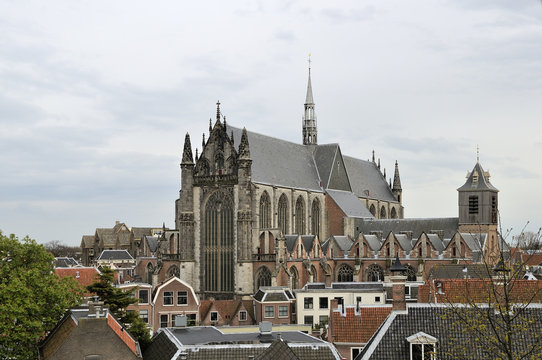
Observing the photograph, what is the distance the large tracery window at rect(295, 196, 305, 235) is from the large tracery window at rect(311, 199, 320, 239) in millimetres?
2339

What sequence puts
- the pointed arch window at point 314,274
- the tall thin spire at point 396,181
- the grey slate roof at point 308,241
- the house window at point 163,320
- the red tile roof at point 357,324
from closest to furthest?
the red tile roof at point 357,324 → the house window at point 163,320 → the pointed arch window at point 314,274 → the grey slate roof at point 308,241 → the tall thin spire at point 396,181

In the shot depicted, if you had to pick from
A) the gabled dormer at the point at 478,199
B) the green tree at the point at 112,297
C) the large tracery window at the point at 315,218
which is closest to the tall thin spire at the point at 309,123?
the large tracery window at the point at 315,218

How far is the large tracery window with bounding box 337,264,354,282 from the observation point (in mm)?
86812

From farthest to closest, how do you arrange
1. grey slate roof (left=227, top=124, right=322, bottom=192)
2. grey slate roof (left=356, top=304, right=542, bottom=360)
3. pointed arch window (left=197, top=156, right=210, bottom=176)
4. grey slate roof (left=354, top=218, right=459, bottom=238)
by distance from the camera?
grey slate roof (left=354, top=218, right=459, bottom=238) < grey slate roof (left=227, top=124, right=322, bottom=192) < pointed arch window (left=197, top=156, right=210, bottom=176) < grey slate roof (left=356, top=304, right=542, bottom=360)

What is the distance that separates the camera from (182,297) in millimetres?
63312

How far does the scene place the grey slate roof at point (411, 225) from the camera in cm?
9206

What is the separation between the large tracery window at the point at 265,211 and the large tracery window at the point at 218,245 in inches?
136

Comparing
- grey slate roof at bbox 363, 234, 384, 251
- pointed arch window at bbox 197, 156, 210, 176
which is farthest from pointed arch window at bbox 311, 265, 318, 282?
pointed arch window at bbox 197, 156, 210, 176

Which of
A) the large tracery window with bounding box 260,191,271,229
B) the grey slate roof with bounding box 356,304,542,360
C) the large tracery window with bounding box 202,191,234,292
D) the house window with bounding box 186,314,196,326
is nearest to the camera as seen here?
the grey slate roof with bounding box 356,304,542,360

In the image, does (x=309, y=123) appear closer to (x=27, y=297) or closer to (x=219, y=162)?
(x=219, y=162)

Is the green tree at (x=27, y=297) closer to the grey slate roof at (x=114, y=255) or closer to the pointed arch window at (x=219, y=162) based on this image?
the pointed arch window at (x=219, y=162)

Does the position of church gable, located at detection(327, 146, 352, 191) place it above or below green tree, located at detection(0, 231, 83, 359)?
above

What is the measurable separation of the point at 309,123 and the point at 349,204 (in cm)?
1525

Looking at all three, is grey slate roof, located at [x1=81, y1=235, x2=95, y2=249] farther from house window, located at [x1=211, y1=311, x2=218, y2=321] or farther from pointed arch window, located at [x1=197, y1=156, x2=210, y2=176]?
house window, located at [x1=211, y1=311, x2=218, y2=321]
